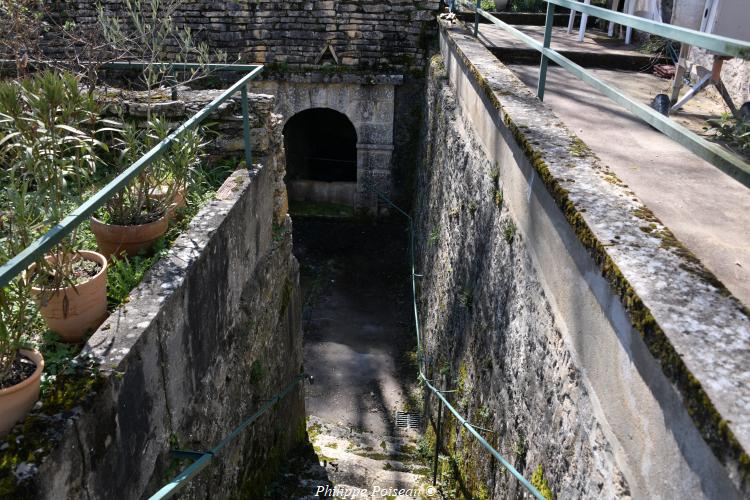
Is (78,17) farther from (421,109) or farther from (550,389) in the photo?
(550,389)

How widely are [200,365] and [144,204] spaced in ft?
3.07

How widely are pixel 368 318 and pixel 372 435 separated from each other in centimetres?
233

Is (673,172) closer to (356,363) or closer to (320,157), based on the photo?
(356,363)

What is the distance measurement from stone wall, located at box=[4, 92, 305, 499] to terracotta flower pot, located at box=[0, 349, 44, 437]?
0.11 m

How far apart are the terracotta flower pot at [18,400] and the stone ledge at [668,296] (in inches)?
76.5

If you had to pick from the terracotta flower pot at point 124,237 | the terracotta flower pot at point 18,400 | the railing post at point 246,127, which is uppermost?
the railing post at point 246,127

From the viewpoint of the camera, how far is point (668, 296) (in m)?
1.79

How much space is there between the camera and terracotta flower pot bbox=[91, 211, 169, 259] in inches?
123

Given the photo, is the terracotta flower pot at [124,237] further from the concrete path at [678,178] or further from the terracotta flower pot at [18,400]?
the concrete path at [678,178]

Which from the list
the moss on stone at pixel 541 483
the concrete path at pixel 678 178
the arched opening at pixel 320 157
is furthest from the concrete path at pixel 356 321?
the moss on stone at pixel 541 483

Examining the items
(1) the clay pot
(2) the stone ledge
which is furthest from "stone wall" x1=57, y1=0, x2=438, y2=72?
(1) the clay pot

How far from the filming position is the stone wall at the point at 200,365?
7.47 feet

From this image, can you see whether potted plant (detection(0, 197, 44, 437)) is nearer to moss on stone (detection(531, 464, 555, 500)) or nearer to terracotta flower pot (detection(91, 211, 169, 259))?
terracotta flower pot (detection(91, 211, 169, 259))

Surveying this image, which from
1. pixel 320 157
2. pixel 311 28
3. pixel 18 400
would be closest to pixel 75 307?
pixel 18 400
